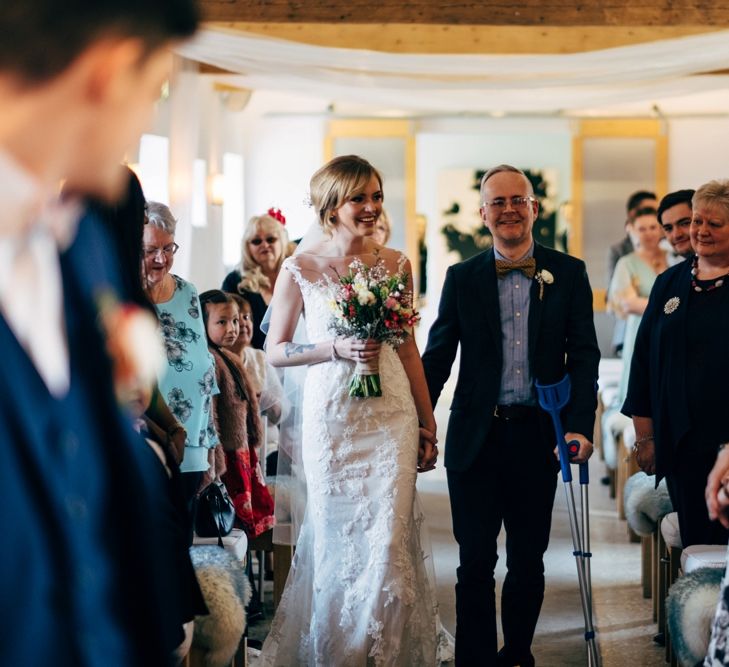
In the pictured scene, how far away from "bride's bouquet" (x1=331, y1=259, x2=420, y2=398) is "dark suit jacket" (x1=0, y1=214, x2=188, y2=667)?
3.23 metres

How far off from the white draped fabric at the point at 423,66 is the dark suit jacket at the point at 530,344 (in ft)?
10.7

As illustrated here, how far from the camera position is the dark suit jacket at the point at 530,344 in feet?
14.0

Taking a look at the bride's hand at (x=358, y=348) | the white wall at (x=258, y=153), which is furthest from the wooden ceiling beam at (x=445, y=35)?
the bride's hand at (x=358, y=348)

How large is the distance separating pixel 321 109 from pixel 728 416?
11.7 meters

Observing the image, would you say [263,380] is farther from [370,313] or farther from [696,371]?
[696,371]

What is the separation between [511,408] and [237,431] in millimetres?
1179

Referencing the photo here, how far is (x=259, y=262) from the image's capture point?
6945 millimetres

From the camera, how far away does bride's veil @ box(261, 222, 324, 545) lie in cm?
487

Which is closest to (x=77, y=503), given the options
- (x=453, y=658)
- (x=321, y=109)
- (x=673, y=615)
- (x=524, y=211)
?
(x=673, y=615)

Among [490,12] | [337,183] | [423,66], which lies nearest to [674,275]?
[337,183]

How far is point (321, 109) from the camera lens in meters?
15.4

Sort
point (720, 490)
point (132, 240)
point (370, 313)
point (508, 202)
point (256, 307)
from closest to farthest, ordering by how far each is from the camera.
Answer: point (132, 240), point (720, 490), point (370, 313), point (508, 202), point (256, 307)

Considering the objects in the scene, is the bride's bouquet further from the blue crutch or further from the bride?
the blue crutch

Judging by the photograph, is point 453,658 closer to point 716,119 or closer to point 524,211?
point 524,211
